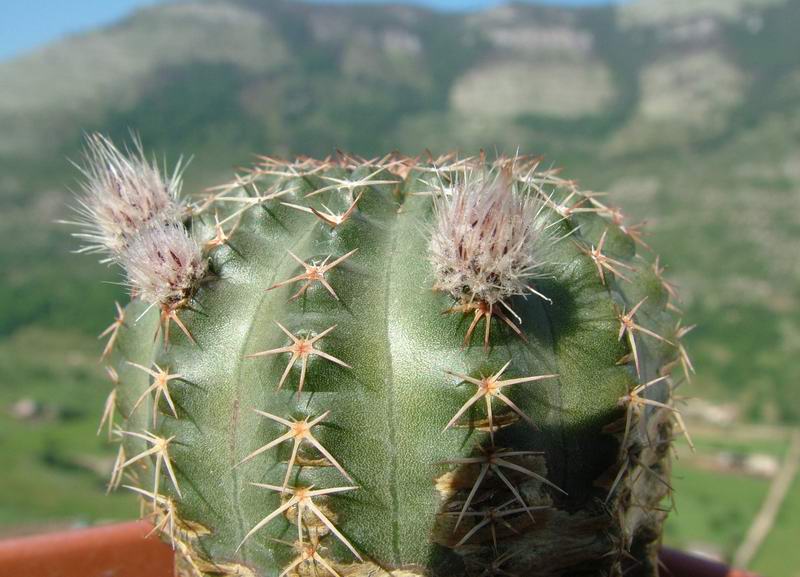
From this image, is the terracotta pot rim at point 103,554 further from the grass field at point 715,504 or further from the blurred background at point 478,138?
the grass field at point 715,504

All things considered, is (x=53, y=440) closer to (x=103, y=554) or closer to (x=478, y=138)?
(x=103, y=554)

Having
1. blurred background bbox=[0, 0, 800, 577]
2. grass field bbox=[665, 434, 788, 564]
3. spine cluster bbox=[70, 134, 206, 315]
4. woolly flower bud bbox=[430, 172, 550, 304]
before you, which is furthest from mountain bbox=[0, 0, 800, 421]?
woolly flower bud bbox=[430, 172, 550, 304]

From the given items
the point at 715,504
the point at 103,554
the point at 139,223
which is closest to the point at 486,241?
the point at 139,223

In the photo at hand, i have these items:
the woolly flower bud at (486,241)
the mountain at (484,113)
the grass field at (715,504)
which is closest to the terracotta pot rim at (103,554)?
the woolly flower bud at (486,241)

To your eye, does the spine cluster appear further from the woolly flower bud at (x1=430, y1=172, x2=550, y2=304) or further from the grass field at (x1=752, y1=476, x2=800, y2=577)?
the grass field at (x1=752, y1=476, x2=800, y2=577)

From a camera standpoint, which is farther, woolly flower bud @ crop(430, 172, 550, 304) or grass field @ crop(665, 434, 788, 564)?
grass field @ crop(665, 434, 788, 564)

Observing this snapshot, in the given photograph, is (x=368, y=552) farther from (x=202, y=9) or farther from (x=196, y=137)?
(x=202, y=9)
